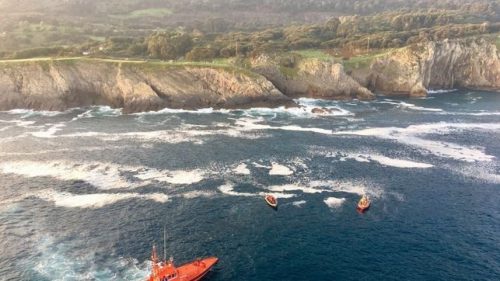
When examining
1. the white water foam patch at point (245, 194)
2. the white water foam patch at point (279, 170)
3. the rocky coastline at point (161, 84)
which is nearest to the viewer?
the white water foam patch at point (245, 194)

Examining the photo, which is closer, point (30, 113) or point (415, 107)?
point (30, 113)

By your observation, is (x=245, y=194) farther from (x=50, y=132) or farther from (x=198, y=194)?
(x=50, y=132)

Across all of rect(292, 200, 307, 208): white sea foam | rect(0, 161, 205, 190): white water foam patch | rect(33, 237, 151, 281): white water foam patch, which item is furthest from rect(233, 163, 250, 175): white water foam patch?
rect(33, 237, 151, 281): white water foam patch

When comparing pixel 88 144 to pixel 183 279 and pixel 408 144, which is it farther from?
pixel 408 144

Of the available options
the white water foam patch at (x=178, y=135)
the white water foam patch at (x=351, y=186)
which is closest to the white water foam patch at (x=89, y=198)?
the white water foam patch at (x=351, y=186)

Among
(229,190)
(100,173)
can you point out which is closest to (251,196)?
(229,190)

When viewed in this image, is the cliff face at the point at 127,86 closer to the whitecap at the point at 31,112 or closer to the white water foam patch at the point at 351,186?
the whitecap at the point at 31,112

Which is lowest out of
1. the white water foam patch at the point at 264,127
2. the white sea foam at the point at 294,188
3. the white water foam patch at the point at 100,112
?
the white sea foam at the point at 294,188

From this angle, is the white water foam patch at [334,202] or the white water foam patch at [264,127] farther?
the white water foam patch at [264,127]
